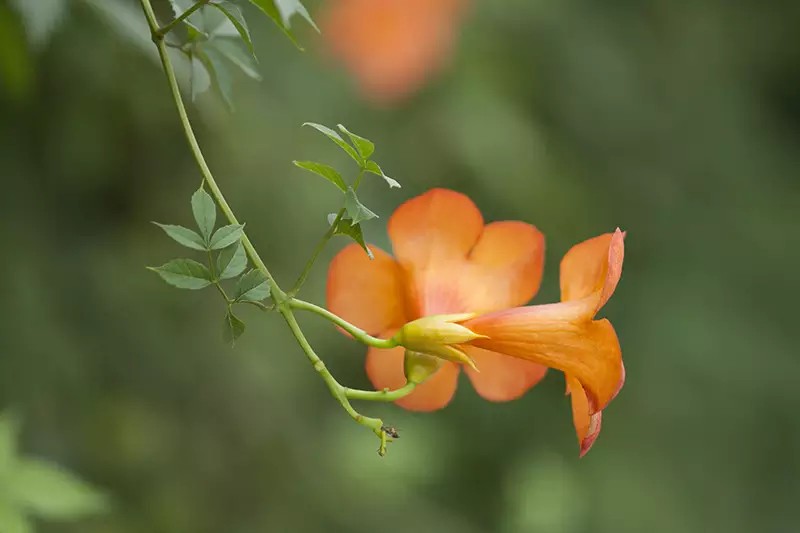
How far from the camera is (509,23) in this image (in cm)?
229

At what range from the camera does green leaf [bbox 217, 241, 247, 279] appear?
59 cm

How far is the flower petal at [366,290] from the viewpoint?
66cm

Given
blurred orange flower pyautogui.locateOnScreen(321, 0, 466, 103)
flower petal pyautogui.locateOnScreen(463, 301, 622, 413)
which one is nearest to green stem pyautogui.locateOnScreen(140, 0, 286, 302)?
flower petal pyautogui.locateOnScreen(463, 301, 622, 413)

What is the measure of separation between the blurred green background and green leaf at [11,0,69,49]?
12 centimetres

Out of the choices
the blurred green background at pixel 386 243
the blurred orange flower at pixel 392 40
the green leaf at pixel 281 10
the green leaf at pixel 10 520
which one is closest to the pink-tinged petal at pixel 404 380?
the green leaf at pixel 281 10

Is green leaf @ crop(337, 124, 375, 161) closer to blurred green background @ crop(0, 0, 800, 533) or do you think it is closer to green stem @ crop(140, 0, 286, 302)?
green stem @ crop(140, 0, 286, 302)

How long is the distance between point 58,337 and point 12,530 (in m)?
0.73

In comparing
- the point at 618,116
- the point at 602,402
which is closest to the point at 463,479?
the point at 618,116

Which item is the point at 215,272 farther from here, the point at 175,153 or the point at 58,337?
the point at 175,153

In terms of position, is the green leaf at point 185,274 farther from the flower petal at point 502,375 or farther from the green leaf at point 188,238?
the flower petal at point 502,375

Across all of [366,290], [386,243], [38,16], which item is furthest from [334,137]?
[386,243]

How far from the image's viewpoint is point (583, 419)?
622 mm

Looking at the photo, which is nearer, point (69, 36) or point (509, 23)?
point (69, 36)

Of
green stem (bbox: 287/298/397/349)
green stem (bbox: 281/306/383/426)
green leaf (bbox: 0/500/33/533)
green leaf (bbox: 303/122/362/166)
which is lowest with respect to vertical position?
green leaf (bbox: 0/500/33/533)
